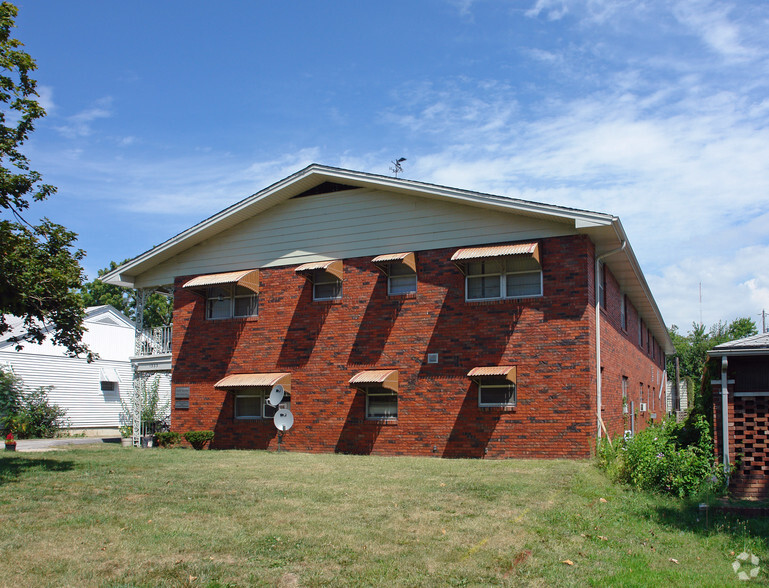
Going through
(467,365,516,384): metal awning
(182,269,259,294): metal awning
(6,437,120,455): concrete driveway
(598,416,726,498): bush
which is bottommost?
(6,437,120,455): concrete driveway

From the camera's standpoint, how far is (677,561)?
7230mm

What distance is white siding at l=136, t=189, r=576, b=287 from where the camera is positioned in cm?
1736

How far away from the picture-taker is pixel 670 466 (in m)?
11.2

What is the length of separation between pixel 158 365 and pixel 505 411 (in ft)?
38.3

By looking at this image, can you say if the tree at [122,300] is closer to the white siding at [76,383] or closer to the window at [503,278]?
the white siding at [76,383]

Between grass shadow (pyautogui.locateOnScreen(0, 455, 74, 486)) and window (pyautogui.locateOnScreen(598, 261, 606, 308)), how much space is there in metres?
12.8

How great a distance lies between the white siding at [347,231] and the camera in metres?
17.4

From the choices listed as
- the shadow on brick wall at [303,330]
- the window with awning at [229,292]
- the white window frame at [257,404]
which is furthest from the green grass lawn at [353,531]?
the window with awning at [229,292]

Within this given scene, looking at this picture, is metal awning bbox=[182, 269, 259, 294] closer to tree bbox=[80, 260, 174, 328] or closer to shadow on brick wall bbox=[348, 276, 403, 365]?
shadow on brick wall bbox=[348, 276, 403, 365]

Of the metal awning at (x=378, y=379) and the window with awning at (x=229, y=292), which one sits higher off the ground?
the window with awning at (x=229, y=292)

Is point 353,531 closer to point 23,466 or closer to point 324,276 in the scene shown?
point 23,466

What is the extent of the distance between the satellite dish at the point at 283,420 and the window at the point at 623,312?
10529 mm

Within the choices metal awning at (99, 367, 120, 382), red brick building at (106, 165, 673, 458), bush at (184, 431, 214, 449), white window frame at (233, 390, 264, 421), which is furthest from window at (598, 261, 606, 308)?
metal awning at (99, 367, 120, 382)

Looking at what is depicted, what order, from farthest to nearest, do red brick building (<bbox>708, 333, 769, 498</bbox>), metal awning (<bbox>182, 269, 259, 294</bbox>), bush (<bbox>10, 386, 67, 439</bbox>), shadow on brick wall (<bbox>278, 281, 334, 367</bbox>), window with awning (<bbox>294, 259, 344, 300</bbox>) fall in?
bush (<bbox>10, 386, 67, 439</bbox>) < metal awning (<bbox>182, 269, 259, 294</bbox>) < shadow on brick wall (<bbox>278, 281, 334, 367</bbox>) < window with awning (<bbox>294, 259, 344, 300</bbox>) < red brick building (<bbox>708, 333, 769, 498</bbox>)
